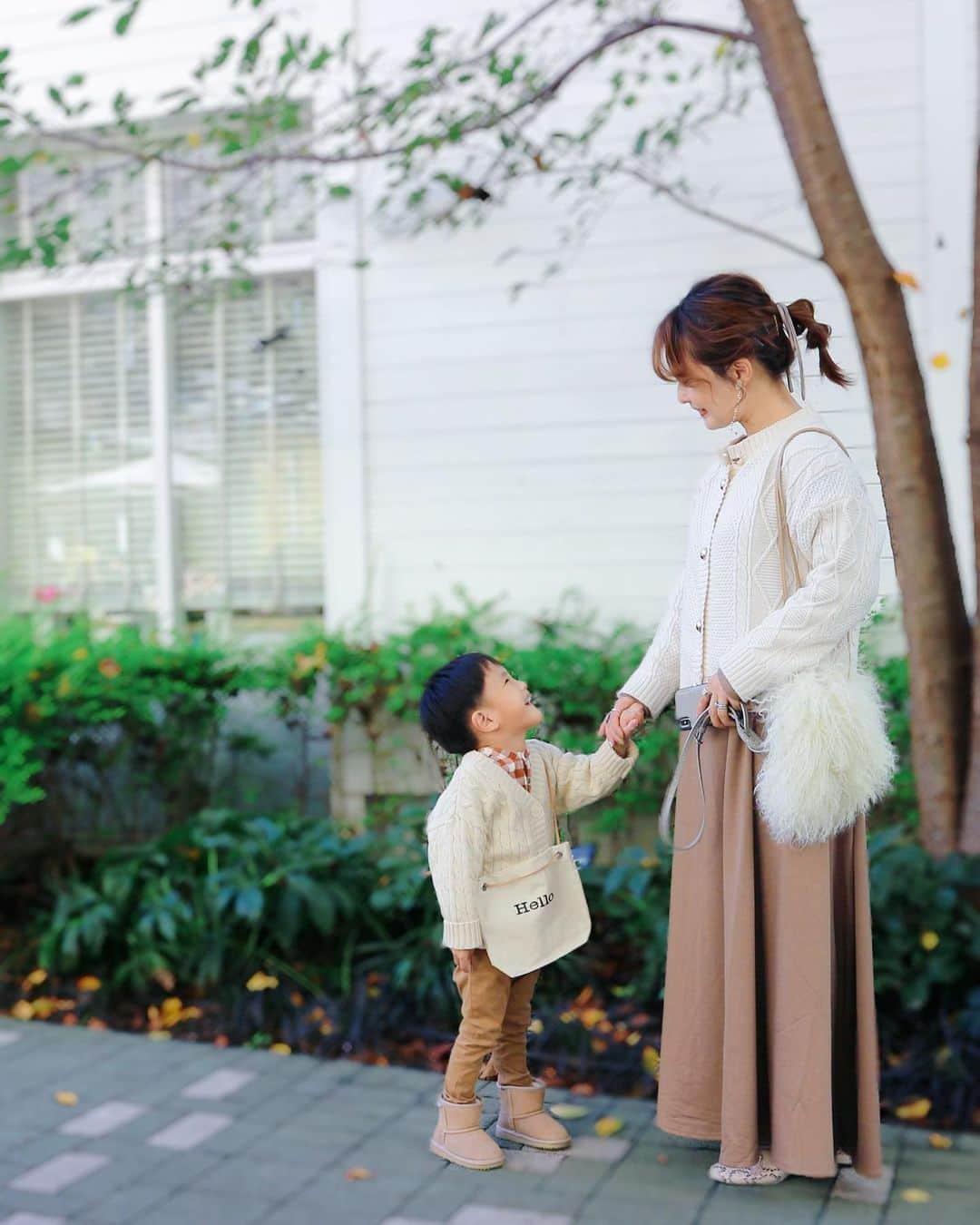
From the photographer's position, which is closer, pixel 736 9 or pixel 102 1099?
pixel 102 1099

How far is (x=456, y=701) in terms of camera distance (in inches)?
65.9

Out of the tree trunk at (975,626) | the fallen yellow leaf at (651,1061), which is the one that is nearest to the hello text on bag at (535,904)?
the tree trunk at (975,626)

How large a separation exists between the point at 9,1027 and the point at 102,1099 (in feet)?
2.73

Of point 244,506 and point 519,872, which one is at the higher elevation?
point 244,506

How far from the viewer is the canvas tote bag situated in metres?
1.60

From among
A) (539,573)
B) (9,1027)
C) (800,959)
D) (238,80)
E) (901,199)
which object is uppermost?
(238,80)

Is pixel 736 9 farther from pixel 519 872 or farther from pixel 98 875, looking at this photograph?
pixel 519 872

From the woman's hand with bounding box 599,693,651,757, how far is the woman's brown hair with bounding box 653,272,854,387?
476mm

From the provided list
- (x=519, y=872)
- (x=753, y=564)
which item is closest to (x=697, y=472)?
(x=753, y=564)

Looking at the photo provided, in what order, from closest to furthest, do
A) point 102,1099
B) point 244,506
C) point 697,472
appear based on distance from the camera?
point 102,1099 < point 697,472 < point 244,506

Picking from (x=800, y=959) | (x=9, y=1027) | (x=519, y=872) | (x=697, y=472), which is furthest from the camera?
(x=697, y=472)

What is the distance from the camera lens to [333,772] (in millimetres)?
5473

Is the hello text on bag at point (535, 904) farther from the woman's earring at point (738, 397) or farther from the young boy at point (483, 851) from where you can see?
the woman's earring at point (738, 397)

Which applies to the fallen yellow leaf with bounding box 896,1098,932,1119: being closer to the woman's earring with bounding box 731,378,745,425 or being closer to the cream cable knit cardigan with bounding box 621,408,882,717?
the cream cable knit cardigan with bounding box 621,408,882,717
